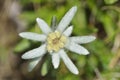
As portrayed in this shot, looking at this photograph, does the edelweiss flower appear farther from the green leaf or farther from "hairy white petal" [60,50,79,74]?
the green leaf

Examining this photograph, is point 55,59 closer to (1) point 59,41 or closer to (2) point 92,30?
(1) point 59,41

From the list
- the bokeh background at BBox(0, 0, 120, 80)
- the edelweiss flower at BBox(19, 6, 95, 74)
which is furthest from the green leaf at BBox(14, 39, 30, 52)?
the edelweiss flower at BBox(19, 6, 95, 74)

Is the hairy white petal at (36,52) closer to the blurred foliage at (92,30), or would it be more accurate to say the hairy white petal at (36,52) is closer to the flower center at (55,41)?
the flower center at (55,41)

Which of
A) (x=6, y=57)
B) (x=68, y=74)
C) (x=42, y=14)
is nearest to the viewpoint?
(x=68, y=74)

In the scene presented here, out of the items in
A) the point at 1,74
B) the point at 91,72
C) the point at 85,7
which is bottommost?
the point at 91,72

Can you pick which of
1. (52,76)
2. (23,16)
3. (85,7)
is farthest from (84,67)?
(23,16)

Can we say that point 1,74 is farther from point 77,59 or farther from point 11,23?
point 77,59

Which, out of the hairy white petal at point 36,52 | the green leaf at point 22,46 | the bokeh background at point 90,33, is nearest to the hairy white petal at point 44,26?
the hairy white petal at point 36,52
